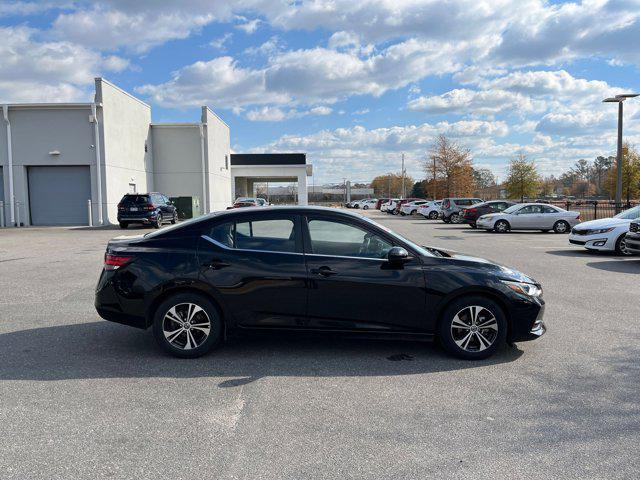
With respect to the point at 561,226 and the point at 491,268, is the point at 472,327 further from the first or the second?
the point at 561,226

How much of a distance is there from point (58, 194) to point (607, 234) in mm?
26323

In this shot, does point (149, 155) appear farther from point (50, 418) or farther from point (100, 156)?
point (50, 418)

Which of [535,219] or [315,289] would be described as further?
[535,219]

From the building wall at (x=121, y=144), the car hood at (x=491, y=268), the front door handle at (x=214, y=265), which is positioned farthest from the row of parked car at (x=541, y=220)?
the building wall at (x=121, y=144)

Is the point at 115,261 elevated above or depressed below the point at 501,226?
above

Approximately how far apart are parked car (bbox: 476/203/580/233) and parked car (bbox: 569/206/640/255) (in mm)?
9007

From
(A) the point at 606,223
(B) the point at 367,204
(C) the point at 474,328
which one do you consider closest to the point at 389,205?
(B) the point at 367,204

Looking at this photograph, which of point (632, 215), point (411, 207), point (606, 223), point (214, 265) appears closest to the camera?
point (214, 265)

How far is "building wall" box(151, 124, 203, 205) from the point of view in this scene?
3606 cm

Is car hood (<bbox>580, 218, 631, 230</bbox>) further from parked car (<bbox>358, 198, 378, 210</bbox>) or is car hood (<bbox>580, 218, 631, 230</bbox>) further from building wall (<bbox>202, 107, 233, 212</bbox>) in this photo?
parked car (<bbox>358, 198, 378, 210</bbox>)

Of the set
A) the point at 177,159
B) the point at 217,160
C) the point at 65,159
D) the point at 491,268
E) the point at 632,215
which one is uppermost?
the point at 217,160

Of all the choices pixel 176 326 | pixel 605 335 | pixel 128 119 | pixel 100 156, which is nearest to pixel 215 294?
pixel 176 326

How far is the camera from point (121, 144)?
98.1 feet

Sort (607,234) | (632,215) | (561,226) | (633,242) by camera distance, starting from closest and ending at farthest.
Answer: (633,242), (607,234), (632,215), (561,226)
